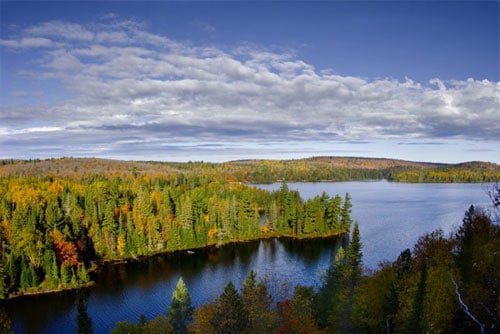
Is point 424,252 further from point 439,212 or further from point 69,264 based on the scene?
point 439,212

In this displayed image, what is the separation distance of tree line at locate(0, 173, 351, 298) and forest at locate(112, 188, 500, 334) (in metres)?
27.7

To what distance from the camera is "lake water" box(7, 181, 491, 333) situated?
40.1m

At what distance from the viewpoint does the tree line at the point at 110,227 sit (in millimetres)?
49125

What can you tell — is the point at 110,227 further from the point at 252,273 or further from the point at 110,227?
the point at 252,273

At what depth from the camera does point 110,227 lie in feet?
211

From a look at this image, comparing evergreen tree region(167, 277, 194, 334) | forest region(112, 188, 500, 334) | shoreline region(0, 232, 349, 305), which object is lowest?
shoreline region(0, 232, 349, 305)

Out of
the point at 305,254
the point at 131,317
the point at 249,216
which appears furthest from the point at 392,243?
the point at 131,317

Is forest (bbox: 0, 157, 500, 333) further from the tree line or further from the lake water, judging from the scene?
the lake water

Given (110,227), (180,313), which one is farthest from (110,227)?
(180,313)

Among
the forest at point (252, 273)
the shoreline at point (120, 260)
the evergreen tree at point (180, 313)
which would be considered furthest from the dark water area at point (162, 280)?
the evergreen tree at point (180, 313)

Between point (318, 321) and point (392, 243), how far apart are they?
42858mm

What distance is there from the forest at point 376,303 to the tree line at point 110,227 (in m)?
27.7

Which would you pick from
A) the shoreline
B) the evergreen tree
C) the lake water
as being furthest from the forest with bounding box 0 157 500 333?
the lake water

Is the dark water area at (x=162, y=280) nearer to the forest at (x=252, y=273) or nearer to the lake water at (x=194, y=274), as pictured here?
the lake water at (x=194, y=274)
